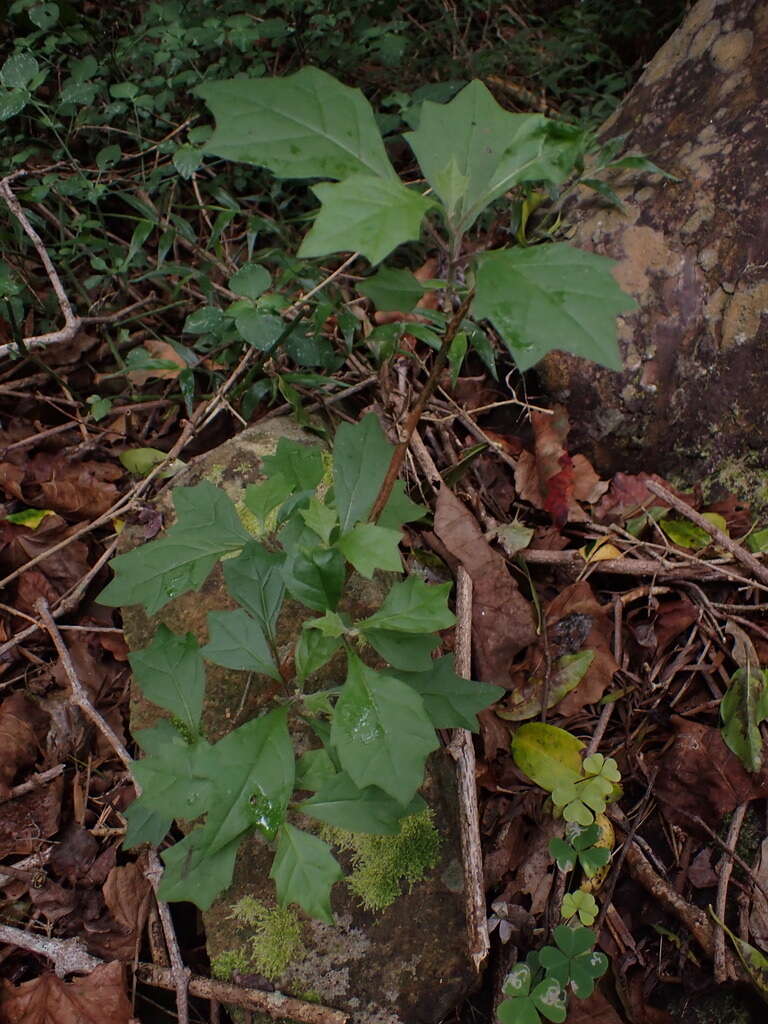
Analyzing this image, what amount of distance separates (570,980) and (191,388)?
6.89 ft

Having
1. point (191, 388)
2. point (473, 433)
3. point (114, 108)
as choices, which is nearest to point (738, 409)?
point (473, 433)

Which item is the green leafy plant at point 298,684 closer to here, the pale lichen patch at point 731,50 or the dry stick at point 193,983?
the dry stick at point 193,983

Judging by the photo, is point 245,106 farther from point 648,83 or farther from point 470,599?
point 648,83

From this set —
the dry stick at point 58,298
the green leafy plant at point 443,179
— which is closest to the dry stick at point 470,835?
the green leafy plant at point 443,179

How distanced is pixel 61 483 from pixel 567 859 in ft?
6.39

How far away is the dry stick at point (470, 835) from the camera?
76.8 inches

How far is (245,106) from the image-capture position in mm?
1304

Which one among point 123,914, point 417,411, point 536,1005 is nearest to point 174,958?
point 123,914

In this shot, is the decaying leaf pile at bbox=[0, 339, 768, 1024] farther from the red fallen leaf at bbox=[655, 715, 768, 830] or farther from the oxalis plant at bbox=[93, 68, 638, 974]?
the oxalis plant at bbox=[93, 68, 638, 974]

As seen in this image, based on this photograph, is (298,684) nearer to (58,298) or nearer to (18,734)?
(18,734)

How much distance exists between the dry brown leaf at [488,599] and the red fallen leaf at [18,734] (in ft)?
4.35

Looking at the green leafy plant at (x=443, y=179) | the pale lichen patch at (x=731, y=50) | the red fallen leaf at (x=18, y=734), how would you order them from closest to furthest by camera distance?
the green leafy plant at (x=443, y=179), the red fallen leaf at (x=18, y=734), the pale lichen patch at (x=731, y=50)

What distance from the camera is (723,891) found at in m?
2.00

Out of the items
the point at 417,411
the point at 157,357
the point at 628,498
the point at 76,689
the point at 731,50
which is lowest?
the point at 76,689
